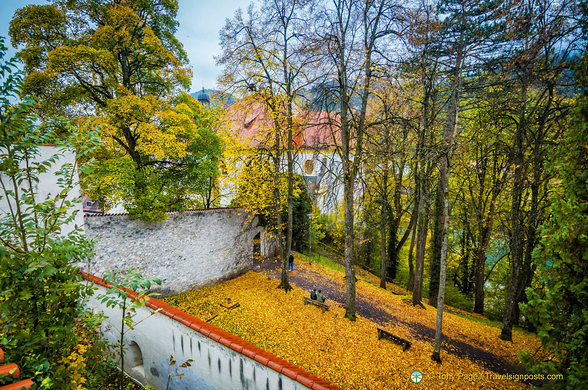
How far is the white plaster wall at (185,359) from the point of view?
160 inches

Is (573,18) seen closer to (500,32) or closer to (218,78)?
(500,32)

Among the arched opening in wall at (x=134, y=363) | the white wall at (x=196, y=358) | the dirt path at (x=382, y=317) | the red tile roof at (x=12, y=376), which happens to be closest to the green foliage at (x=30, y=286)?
the red tile roof at (x=12, y=376)

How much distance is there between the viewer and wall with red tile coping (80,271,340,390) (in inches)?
141

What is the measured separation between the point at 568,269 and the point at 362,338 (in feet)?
18.8

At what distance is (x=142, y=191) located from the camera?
9117mm

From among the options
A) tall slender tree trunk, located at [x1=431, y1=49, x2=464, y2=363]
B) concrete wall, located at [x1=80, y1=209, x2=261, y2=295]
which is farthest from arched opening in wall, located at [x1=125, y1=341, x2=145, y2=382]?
tall slender tree trunk, located at [x1=431, y1=49, x2=464, y2=363]

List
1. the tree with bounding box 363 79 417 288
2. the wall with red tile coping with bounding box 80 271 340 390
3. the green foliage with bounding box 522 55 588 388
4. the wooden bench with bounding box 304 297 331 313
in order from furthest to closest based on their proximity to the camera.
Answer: the wooden bench with bounding box 304 297 331 313 < the tree with bounding box 363 79 417 288 < the wall with red tile coping with bounding box 80 271 340 390 < the green foliage with bounding box 522 55 588 388

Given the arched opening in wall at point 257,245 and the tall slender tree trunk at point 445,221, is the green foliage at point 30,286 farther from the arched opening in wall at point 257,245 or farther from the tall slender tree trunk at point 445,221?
the arched opening in wall at point 257,245

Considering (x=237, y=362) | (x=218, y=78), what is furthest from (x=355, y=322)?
(x=218, y=78)

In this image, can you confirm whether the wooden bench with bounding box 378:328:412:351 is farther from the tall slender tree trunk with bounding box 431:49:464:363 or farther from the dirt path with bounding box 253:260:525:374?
the dirt path with bounding box 253:260:525:374

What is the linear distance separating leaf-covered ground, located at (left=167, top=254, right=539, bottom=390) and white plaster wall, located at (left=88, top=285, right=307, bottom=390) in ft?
8.51

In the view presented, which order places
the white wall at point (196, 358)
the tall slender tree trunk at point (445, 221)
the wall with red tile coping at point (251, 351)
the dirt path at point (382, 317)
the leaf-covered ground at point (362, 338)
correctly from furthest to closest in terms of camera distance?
the dirt path at point (382, 317), the tall slender tree trunk at point (445, 221), the leaf-covered ground at point (362, 338), the white wall at point (196, 358), the wall with red tile coping at point (251, 351)

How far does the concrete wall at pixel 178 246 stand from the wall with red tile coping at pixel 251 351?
4.29 meters

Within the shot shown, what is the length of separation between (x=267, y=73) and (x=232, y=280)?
10.3m
